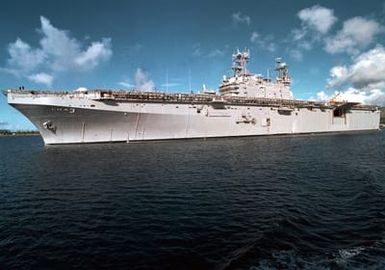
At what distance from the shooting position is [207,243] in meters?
9.28

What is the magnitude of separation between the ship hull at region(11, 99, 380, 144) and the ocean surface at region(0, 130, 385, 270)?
1771cm

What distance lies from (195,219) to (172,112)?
1359 inches

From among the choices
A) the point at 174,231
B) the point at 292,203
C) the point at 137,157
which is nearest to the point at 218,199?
the point at 292,203

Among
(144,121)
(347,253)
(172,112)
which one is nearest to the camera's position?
(347,253)

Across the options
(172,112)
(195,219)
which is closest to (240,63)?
(172,112)

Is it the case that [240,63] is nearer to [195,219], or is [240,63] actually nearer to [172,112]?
[172,112]

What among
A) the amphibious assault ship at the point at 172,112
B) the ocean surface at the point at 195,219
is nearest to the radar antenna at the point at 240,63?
the amphibious assault ship at the point at 172,112

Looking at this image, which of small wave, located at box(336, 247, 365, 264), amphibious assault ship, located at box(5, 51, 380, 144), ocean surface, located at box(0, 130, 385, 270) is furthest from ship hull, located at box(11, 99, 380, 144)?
small wave, located at box(336, 247, 365, 264)

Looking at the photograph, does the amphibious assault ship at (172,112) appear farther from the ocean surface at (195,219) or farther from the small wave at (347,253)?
the small wave at (347,253)

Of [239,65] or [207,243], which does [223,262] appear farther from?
[239,65]

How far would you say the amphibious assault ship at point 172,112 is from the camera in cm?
3816

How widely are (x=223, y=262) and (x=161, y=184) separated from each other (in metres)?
9.86

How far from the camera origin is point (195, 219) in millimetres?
11562

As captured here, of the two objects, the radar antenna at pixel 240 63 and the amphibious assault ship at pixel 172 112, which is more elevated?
the radar antenna at pixel 240 63
